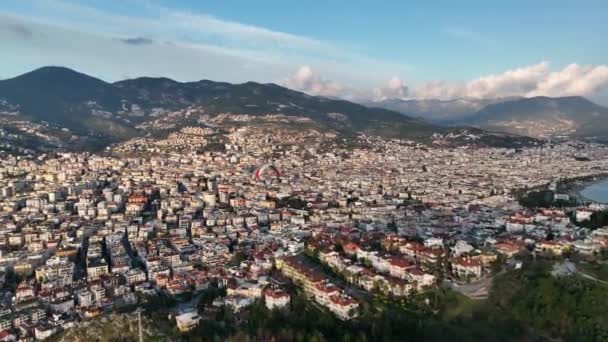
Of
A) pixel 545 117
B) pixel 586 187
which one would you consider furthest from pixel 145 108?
pixel 545 117

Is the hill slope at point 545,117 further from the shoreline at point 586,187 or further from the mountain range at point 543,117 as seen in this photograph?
the shoreline at point 586,187

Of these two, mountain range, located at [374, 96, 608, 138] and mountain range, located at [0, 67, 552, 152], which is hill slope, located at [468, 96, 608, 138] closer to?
mountain range, located at [374, 96, 608, 138]

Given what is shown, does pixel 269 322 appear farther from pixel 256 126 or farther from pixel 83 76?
pixel 83 76

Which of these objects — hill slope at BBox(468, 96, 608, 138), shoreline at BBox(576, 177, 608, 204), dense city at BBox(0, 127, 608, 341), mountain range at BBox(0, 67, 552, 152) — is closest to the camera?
dense city at BBox(0, 127, 608, 341)

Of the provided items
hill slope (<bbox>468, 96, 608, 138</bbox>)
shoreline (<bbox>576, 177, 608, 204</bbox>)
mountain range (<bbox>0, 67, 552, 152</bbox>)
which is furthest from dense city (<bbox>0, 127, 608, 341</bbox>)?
hill slope (<bbox>468, 96, 608, 138</bbox>)

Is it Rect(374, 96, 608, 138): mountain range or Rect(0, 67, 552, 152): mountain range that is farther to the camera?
Rect(374, 96, 608, 138): mountain range

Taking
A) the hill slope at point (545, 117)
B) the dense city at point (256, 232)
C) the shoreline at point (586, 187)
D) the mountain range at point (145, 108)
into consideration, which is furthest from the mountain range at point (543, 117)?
the dense city at point (256, 232)

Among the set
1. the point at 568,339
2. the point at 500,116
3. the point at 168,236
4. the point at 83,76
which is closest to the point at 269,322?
the point at 568,339
